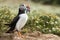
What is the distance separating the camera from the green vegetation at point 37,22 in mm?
11122

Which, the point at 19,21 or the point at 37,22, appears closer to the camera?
the point at 19,21

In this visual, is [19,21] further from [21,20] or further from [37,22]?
[37,22]

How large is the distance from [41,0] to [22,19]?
11.6m

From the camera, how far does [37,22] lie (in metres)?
11.6

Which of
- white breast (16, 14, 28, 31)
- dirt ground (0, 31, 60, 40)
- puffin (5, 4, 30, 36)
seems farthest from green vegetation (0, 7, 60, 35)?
white breast (16, 14, 28, 31)

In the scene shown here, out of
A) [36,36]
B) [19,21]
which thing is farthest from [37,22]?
[19,21]

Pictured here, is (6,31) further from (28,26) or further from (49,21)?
(49,21)

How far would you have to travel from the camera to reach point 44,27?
11.5m

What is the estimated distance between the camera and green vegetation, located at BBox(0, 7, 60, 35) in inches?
438

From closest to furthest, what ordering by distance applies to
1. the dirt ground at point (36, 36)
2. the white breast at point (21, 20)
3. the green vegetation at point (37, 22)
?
1. the white breast at point (21, 20)
2. the dirt ground at point (36, 36)
3. the green vegetation at point (37, 22)

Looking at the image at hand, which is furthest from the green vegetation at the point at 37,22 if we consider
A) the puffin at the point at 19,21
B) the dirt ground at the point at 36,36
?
the puffin at the point at 19,21

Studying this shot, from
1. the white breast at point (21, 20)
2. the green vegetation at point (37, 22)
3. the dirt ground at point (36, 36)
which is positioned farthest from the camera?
the green vegetation at point (37, 22)

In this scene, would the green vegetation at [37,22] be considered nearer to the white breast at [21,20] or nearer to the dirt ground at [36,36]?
the dirt ground at [36,36]

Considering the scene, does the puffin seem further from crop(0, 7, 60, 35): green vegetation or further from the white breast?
crop(0, 7, 60, 35): green vegetation
